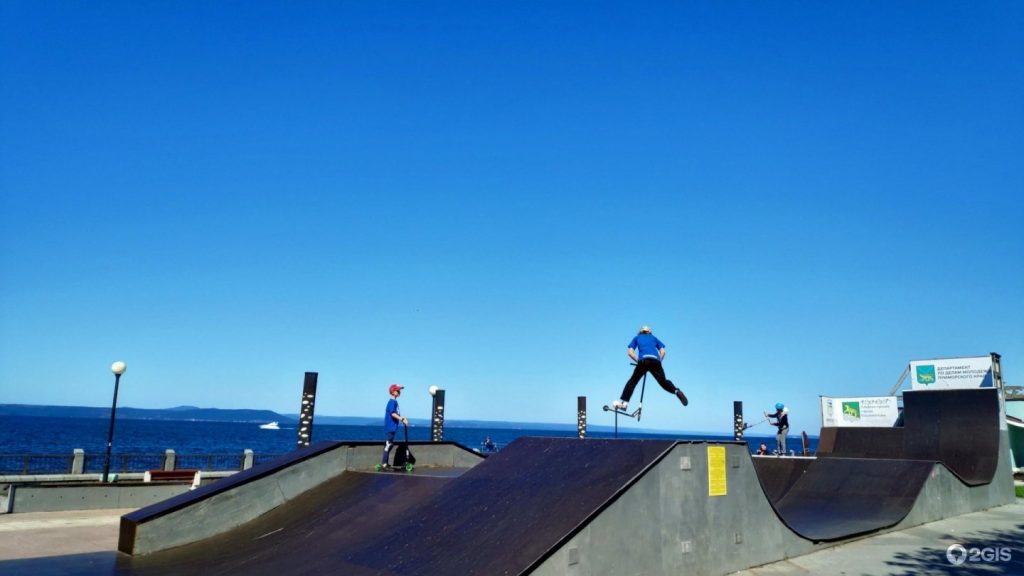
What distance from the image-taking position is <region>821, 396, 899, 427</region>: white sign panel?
27.3m

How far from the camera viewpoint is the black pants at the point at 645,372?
1065cm

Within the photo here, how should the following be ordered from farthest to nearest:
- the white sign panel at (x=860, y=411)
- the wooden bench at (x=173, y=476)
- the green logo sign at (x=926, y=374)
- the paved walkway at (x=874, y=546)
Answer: the white sign panel at (x=860, y=411) < the green logo sign at (x=926, y=374) < the wooden bench at (x=173, y=476) < the paved walkway at (x=874, y=546)

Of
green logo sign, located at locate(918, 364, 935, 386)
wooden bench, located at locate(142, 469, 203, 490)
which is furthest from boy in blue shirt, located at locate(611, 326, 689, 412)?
green logo sign, located at locate(918, 364, 935, 386)

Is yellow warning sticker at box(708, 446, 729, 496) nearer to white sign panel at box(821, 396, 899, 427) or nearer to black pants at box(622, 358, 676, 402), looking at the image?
black pants at box(622, 358, 676, 402)

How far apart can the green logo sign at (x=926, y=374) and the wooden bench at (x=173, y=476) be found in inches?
1073

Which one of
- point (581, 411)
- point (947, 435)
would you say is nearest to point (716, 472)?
point (947, 435)

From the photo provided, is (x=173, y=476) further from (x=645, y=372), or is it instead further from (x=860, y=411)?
(x=860, y=411)

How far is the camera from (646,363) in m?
10.7

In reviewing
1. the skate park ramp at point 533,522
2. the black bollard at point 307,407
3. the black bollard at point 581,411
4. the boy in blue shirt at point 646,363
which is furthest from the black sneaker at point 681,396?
the black bollard at point 581,411

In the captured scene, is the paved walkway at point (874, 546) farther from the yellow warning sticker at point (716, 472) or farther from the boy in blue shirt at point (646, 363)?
the boy in blue shirt at point (646, 363)

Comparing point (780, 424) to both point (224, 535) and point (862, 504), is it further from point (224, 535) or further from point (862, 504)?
point (224, 535)

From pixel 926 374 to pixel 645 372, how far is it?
22.1 meters
